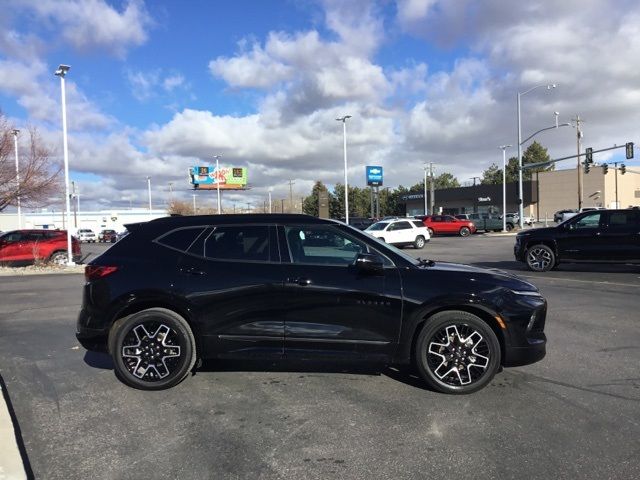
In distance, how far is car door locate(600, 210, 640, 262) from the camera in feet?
44.3

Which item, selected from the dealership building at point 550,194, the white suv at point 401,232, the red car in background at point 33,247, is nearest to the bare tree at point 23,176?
the red car in background at point 33,247

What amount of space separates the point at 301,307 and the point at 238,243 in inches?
37.0

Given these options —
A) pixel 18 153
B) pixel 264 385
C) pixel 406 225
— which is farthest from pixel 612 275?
pixel 18 153

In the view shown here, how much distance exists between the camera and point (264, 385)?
5.14m

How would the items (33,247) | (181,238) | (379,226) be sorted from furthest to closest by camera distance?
1. (379,226)
2. (33,247)
3. (181,238)

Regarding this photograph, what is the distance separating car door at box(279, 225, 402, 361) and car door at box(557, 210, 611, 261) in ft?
36.3

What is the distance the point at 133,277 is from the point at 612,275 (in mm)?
12635

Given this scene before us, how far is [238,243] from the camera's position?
5.21m

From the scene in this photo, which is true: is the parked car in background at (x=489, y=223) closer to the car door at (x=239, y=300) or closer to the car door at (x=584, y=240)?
the car door at (x=584, y=240)

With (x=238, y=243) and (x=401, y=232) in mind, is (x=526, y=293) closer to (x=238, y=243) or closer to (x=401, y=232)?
(x=238, y=243)

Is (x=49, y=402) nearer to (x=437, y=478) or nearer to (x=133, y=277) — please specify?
(x=133, y=277)

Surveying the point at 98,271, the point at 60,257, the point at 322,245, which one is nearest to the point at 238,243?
the point at 322,245

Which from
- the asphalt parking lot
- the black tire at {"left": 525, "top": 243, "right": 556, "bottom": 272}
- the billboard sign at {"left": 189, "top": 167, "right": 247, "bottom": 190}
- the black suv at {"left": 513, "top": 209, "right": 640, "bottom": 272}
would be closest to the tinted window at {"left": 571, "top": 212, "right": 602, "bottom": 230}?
the black suv at {"left": 513, "top": 209, "right": 640, "bottom": 272}

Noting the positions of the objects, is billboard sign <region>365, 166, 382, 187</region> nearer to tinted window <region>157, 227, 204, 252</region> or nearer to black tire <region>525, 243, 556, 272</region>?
black tire <region>525, 243, 556, 272</region>
